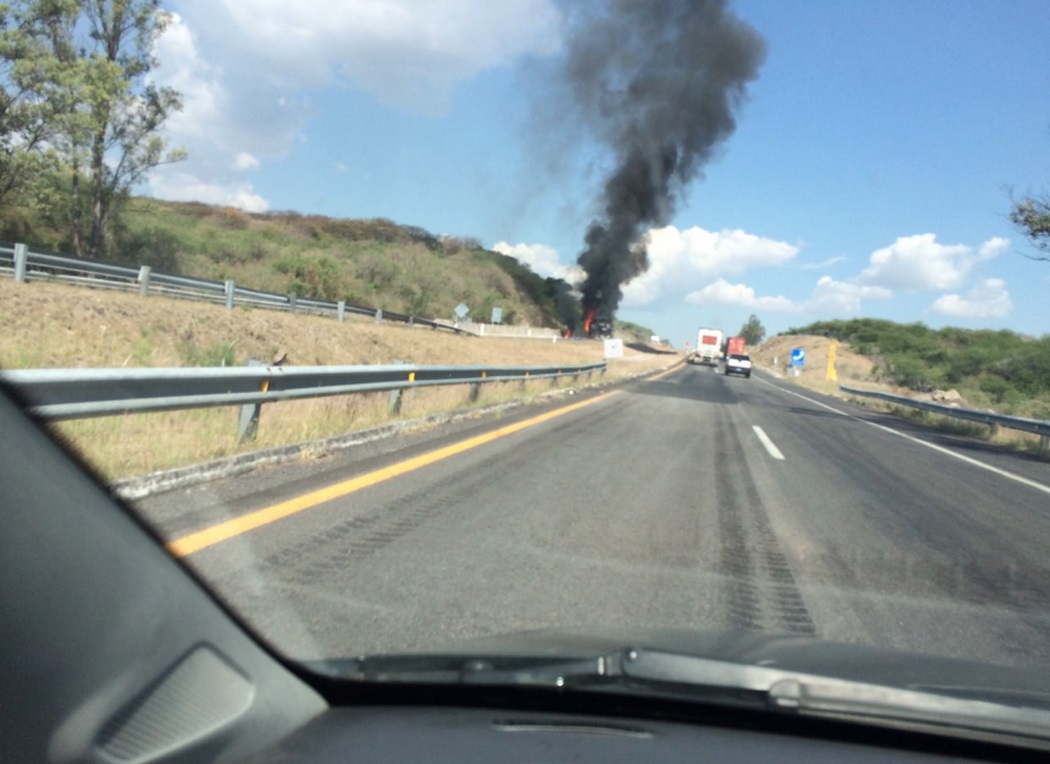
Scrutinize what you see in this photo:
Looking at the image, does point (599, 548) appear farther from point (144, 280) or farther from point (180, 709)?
point (144, 280)

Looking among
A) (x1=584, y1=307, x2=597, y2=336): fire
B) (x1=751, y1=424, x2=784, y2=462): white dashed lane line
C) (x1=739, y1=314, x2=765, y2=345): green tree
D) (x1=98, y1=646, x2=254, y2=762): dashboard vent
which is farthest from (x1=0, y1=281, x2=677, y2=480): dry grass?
(x1=739, y1=314, x2=765, y2=345): green tree

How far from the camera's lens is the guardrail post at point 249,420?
821cm

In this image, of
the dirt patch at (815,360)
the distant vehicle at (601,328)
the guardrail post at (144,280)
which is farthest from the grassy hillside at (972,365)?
the guardrail post at (144,280)

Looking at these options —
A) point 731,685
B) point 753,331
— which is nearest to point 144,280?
point 731,685

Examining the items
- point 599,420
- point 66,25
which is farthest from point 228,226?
point 599,420

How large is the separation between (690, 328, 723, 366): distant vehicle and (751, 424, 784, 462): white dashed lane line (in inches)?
2267

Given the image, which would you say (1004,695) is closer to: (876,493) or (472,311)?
(876,493)

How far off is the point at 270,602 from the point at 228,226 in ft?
233

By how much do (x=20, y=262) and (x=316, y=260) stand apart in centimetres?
3161

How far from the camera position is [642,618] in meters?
4.54

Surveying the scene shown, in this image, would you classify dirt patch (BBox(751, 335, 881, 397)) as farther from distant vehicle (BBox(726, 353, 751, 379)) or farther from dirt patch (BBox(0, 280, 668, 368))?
dirt patch (BBox(0, 280, 668, 368))

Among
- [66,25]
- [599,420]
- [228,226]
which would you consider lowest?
[599,420]

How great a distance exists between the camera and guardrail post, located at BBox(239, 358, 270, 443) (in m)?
8.21

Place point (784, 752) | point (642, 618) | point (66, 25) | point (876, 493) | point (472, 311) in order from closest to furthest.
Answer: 1. point (784, 752)
2. point (642, 618)
3. point (876, 493)
4. point (66, 25)
5. point (472, 311)
